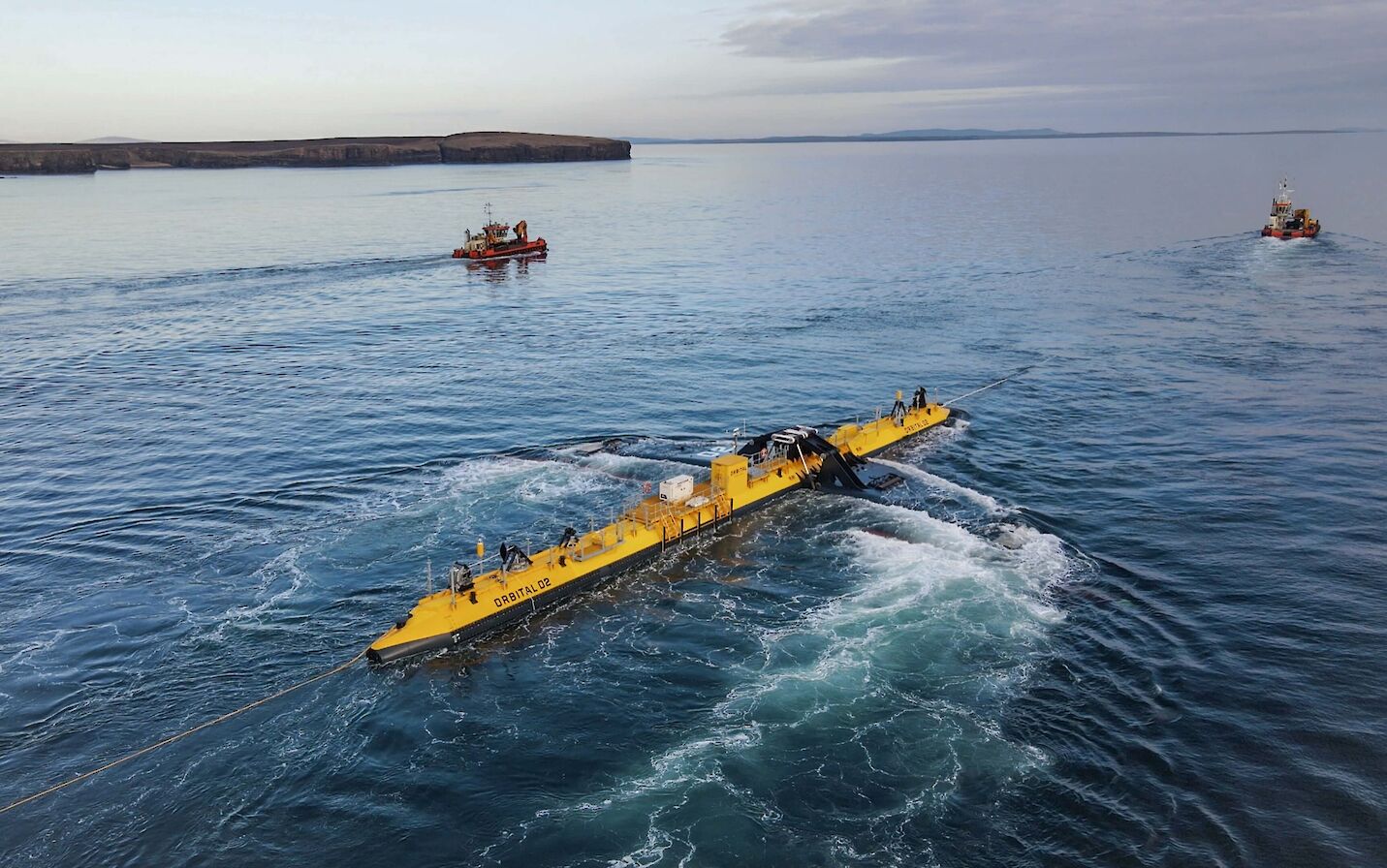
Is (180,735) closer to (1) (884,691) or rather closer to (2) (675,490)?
(2) (675,490)

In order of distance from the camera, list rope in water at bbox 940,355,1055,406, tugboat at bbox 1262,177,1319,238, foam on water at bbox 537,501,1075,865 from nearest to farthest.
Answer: foam on water at bbox 537,501,1075,865 < rope in water at bbox 940,355,1055,406 < tugboat at bbox 1262,177,1319,238

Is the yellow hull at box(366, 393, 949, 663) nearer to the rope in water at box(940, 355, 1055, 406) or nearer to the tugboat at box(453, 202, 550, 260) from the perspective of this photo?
the rope in water at box(940, 355, 1055, 406)

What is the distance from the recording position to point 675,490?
5203cm

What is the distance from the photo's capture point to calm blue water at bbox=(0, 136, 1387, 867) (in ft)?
100

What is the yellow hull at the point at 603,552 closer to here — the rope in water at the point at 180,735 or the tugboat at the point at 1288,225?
the rope in water at the point at 180,735

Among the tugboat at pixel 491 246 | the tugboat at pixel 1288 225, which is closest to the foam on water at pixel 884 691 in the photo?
the tugboat at pixel 491 246

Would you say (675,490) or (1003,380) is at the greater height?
(1003,380)

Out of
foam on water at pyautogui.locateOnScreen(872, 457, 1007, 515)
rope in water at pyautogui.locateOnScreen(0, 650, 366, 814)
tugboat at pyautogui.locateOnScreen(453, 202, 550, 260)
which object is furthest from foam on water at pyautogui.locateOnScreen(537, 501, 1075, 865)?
tugboat at pyautogui.locateOnScreen(453, 202, 550, 260)

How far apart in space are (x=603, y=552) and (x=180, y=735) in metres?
20.3

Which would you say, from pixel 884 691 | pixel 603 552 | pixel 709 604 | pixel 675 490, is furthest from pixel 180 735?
pixel 884 691

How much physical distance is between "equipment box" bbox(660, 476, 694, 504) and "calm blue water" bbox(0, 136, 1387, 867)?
11.6 feet

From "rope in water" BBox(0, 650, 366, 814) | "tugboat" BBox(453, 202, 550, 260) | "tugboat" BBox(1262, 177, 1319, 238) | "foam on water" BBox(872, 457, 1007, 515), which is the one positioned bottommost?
"rope in water" BBox(0, 650, 366, 814)

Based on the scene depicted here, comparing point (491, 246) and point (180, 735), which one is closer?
point (180, 735)

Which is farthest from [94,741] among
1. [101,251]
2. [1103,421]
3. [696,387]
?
[101,251]
